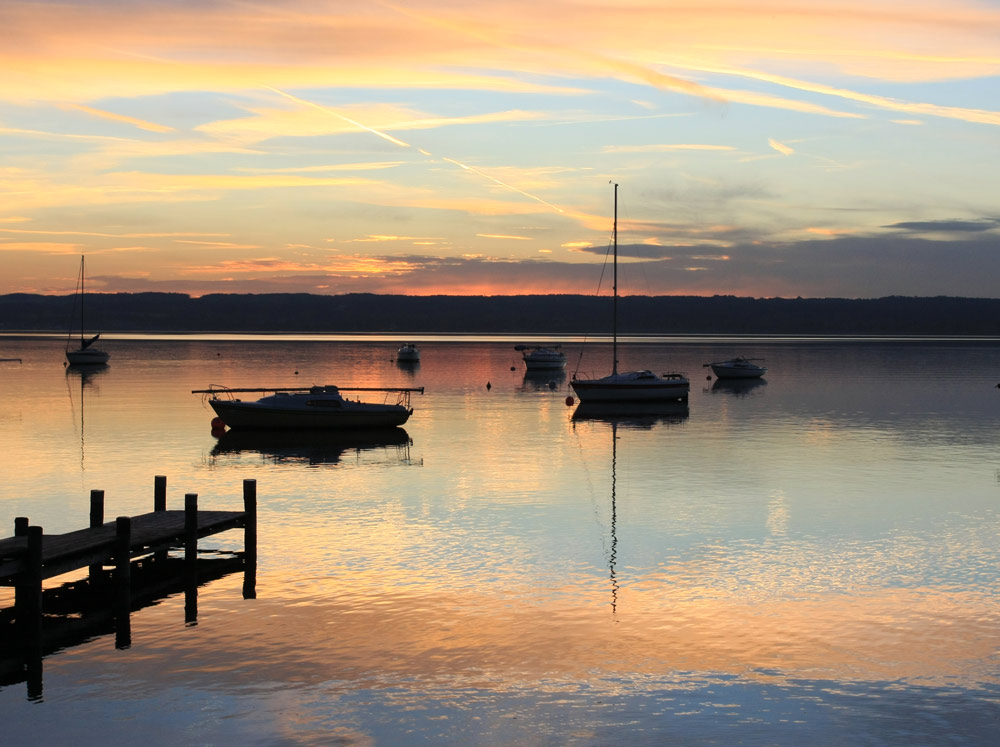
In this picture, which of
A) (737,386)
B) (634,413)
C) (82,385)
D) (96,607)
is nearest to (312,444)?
(634,413)

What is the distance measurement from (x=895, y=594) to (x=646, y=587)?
486 cm

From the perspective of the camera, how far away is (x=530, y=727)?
14.5 metres

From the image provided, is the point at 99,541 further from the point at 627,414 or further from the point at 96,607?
the point at 627,414

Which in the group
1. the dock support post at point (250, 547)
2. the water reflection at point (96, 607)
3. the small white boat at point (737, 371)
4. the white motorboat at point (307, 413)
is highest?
the small white boat at point (737, 371)

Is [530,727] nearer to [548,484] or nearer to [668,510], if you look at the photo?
[668,510]

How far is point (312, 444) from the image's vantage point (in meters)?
49.2

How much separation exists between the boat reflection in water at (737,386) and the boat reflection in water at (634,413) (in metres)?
13.5

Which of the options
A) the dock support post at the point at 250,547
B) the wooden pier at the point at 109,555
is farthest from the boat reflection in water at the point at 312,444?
the wooden pier at the point at 109,555

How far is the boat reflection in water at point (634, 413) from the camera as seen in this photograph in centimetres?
6234

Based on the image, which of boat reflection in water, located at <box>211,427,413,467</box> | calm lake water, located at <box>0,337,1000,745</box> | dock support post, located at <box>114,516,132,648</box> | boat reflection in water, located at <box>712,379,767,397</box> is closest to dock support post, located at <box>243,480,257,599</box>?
calm lake water, located at <box>0,337,1000,745</box>

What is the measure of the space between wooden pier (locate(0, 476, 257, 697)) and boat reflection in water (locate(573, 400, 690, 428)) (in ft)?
123

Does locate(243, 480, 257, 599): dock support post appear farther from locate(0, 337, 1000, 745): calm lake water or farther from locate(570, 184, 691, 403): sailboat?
locate(570, 184, 691, 403): sailboat

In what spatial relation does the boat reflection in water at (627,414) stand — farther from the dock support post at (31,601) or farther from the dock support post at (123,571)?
the dock support post at (31,601)

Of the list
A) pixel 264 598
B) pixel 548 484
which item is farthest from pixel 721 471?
pixel 264 598
